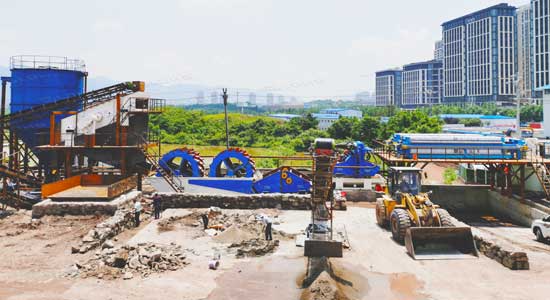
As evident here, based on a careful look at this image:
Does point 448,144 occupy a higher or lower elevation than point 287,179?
higher

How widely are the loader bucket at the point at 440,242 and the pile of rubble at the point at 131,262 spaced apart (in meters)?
7.73

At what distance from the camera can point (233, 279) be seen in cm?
1388

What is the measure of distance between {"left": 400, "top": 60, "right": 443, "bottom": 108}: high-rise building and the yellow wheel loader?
165 meters

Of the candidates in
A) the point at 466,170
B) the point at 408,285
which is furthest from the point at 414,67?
the point at 408,285

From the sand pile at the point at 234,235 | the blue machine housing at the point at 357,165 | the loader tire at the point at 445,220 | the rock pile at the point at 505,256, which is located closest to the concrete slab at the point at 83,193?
the sand pile at the point at 234,235

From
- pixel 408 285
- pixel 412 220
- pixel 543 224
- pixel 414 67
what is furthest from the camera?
pixel 414 67

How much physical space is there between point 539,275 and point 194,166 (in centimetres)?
1913

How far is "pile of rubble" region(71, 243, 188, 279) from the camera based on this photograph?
14.2 meters

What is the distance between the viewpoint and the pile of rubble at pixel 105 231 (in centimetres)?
1708

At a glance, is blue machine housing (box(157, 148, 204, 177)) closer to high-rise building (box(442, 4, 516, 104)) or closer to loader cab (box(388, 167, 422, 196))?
loader cab (box(388, 167, 422, 196))

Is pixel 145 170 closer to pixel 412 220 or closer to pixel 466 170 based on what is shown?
pixel 412 220

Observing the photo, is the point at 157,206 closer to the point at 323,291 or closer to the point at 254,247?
the point at 254,247

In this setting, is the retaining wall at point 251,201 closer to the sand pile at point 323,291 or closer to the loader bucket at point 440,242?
the loader bucket at point 440,242

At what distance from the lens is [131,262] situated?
14.7m
